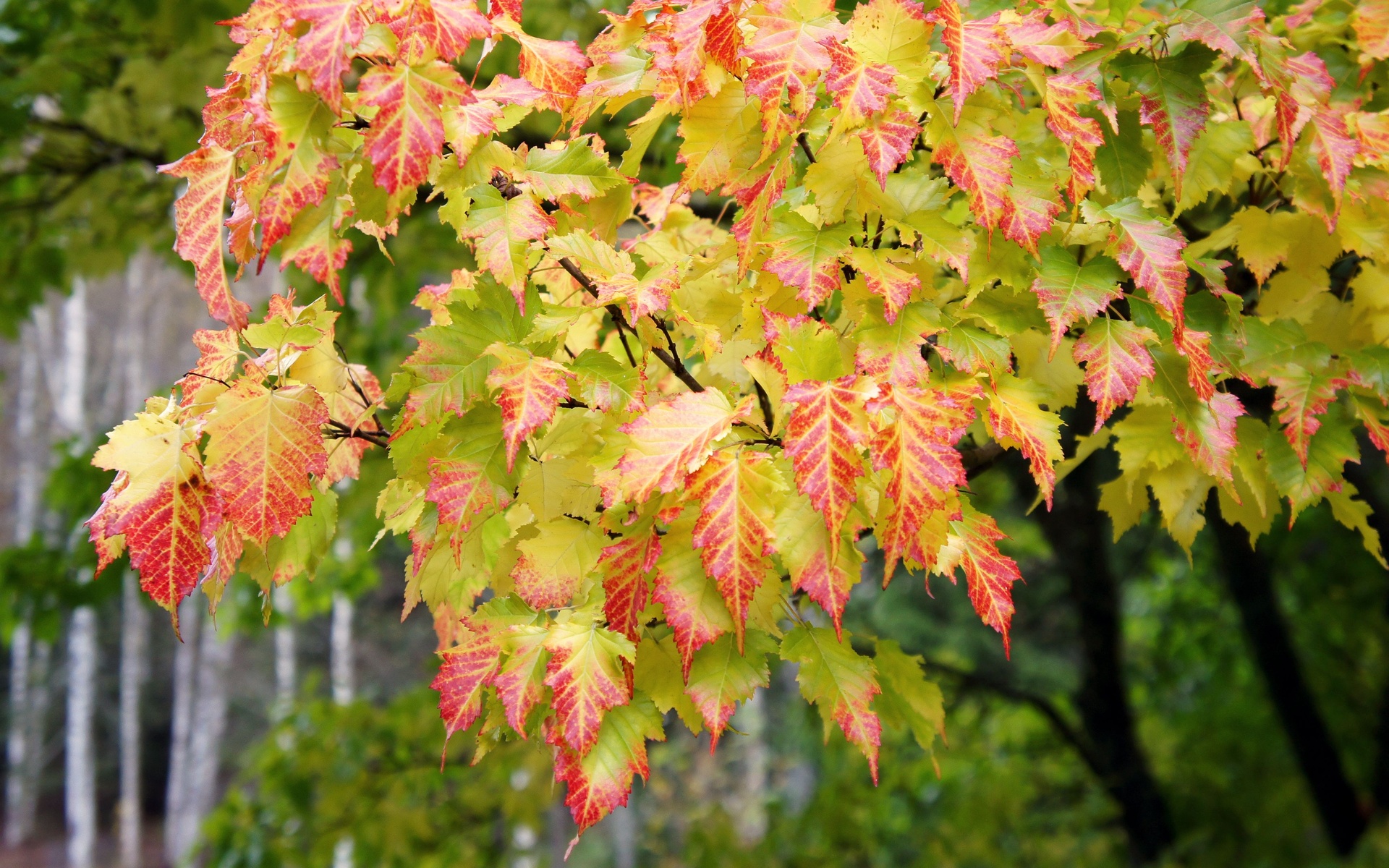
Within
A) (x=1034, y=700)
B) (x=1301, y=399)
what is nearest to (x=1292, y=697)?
(x=1034, y=700)

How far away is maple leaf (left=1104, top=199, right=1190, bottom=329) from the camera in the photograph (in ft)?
3.67

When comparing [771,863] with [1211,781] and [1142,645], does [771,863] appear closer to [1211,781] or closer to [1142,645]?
[1211,781]

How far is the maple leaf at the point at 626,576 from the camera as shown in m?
1.04

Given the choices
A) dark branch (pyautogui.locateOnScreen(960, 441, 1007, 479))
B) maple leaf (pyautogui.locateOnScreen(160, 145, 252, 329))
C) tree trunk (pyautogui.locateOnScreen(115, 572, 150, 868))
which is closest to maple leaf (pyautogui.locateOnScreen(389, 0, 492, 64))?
maple leaf (pyautogui.locateOnScreen(160, 145, 252, 329))

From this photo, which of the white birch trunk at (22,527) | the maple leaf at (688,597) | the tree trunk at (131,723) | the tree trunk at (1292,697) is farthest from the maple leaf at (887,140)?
the tree trunk at (131,723)

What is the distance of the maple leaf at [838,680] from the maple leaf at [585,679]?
0.22 m

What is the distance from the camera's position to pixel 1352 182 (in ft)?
4.28

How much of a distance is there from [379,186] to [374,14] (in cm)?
22

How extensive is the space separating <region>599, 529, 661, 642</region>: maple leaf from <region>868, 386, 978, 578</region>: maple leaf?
0.27m

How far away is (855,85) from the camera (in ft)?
3.33

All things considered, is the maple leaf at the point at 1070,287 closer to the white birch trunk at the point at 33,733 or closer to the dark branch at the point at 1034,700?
the dark branch at the point at 1034,700

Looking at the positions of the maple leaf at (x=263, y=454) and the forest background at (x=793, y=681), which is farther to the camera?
the forest background at (x=793, y=681)

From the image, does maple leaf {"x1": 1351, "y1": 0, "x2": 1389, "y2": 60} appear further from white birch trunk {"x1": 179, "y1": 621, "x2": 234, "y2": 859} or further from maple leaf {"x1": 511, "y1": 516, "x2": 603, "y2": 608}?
white birch trunk {"x1": 179, "y1": 621, "x2": 234, "y2": 859}

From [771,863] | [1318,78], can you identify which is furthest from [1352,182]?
[771,863]
